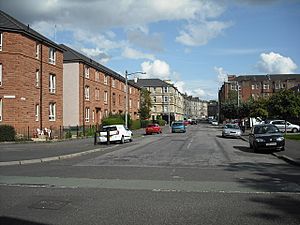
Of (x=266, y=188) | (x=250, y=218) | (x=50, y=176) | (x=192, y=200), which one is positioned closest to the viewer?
(x=250, y=218)

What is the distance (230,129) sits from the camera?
3850 cm

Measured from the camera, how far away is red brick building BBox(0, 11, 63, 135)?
3447 cm

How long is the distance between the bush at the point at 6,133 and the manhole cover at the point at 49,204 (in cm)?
2360

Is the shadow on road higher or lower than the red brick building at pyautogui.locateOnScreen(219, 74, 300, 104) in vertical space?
lower

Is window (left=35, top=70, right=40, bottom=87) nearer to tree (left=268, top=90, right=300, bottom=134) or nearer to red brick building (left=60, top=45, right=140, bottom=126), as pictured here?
red brick building (left=60, top=45, right=140, bottom=126)

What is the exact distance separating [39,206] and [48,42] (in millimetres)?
35403

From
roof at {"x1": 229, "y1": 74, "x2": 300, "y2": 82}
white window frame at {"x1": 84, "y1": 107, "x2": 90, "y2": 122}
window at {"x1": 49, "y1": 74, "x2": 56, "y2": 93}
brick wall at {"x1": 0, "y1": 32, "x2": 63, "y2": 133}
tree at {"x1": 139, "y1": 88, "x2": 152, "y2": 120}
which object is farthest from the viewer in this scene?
roof at {"x1": 229, "y1": 74, "x2": 300, "y2": 82}

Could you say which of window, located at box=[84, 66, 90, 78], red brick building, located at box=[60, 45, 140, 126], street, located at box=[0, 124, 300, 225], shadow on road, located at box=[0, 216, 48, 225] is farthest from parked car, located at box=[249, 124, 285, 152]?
window, located at box=[84, 66, 90, 78]

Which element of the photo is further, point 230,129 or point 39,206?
point 230,129

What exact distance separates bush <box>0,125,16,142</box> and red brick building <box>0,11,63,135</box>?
3590 millimetres

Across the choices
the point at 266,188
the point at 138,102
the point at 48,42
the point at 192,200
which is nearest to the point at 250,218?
the point at 192,200

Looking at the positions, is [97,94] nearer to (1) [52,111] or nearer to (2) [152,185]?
(1) [52,111]

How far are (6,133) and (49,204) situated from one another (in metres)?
24.2

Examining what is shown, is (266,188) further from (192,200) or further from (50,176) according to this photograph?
(50,176)
